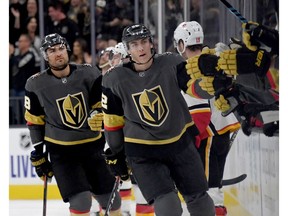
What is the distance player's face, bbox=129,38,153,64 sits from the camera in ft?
11.0

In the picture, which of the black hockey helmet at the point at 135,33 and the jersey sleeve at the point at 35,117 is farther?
the jersey sleeve at the point at 35,117

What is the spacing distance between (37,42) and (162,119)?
106 cm

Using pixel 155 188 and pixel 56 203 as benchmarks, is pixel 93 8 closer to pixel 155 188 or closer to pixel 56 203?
pixel 56 203

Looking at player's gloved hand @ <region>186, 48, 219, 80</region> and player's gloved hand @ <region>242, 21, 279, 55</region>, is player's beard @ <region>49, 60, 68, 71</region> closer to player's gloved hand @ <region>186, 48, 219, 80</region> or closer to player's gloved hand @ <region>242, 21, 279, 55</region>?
player's gloved hand @ <region>186, 48, 219, 80</region>

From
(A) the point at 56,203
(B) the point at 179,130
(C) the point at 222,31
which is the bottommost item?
(A) the point at 56,203

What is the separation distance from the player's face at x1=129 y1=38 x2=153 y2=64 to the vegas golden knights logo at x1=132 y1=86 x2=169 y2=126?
110 millimetres

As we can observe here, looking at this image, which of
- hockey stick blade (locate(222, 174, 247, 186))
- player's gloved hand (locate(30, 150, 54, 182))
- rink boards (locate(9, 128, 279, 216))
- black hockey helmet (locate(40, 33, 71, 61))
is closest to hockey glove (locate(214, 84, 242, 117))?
rink boards (locate(9, 128, 279, 216))

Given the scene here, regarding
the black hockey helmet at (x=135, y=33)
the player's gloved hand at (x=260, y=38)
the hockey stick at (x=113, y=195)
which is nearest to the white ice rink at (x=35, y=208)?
the hockey stick at (x=113, y=195)

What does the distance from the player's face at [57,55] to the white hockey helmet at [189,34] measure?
58 cm

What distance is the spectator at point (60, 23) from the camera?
162 inches

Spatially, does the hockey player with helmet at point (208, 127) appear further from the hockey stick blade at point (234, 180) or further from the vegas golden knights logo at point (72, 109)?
the vegas golden knights logo at point (72, 109)

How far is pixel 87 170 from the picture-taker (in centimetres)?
397
